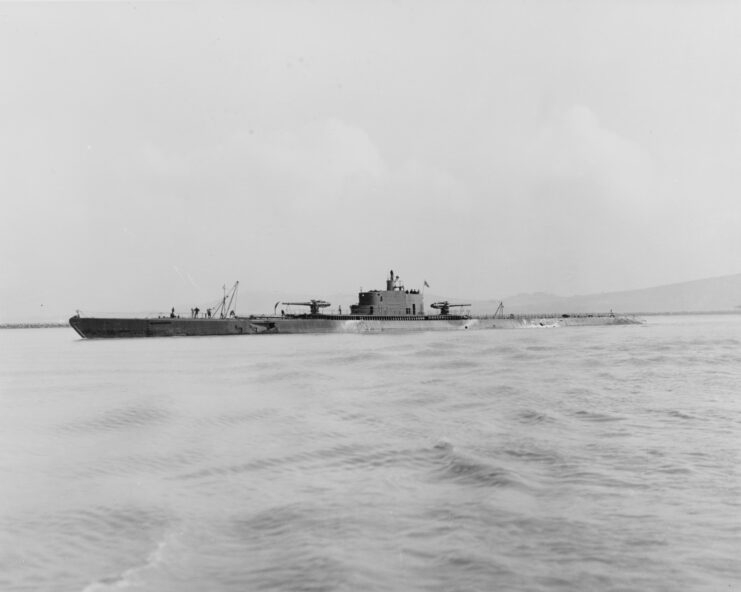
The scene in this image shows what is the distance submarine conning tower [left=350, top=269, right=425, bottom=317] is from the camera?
73.9m

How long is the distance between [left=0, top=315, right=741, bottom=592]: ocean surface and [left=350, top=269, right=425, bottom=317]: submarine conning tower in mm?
49554

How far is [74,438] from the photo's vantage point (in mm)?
16031

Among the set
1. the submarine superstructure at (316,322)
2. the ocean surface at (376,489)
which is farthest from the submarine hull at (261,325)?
the ocean surface at (376,489)

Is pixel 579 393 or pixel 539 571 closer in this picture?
pixel 539 571

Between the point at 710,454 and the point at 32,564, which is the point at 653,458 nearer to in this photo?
the point at 710,454

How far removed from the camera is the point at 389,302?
74.8 metres

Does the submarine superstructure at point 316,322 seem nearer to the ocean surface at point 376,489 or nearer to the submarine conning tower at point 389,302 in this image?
the submarine conning tower at point 389,302

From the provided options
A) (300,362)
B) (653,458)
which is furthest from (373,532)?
(300,362)

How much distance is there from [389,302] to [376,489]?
211ft

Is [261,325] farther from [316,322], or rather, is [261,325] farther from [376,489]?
[376,489]

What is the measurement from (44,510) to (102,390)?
17036mm

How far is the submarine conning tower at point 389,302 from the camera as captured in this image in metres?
73.9

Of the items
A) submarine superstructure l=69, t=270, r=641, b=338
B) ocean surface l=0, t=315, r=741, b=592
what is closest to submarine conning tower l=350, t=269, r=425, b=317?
submarine superstructure l=69, t=270, r=641, b=338

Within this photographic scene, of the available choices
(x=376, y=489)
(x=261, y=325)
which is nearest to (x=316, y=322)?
(x=261, y=325)
